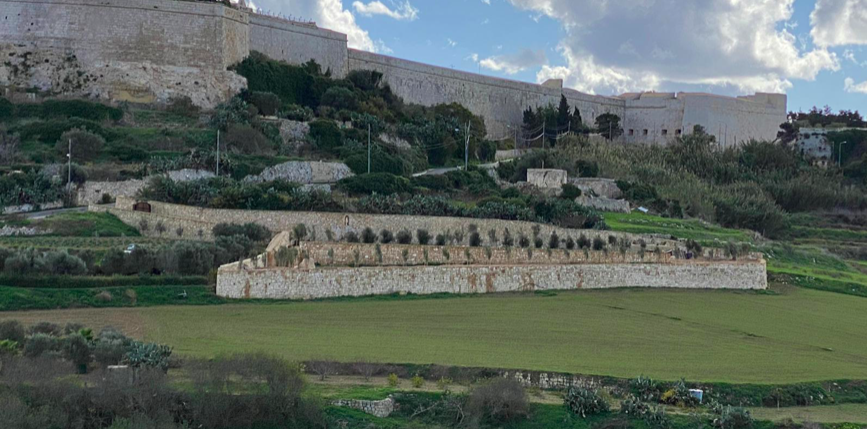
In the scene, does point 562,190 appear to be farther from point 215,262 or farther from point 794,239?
point 215,262

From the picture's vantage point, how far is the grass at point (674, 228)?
3331 cm

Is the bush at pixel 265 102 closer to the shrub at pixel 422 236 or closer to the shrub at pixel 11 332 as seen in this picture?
the shrub at pixel 422 236

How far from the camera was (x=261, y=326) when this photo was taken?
18.5m

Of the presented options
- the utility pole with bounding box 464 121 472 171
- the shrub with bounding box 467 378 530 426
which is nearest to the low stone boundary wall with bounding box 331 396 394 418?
the shrub with bounding box 467 378 530 426

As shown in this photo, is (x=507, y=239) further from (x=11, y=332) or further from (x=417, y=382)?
(x=11, y=332)

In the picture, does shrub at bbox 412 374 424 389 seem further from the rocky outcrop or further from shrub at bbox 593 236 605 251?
the rocky outcrop

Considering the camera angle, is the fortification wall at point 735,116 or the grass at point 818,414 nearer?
the grass at point 818,414

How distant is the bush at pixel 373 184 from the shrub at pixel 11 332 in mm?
17796

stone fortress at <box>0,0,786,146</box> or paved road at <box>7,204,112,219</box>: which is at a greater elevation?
stone fortress at <box>0,0,786,146</box>

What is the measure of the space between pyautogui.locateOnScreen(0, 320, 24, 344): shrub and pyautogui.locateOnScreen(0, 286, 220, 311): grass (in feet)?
10.2

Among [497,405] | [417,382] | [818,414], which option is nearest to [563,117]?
[818,414]

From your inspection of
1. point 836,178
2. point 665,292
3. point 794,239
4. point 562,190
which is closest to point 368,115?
point 562,190

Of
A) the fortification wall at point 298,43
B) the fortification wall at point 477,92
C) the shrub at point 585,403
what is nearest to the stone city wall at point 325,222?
the shrub at point 585,403

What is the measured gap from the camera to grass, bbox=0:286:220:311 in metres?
19.8
